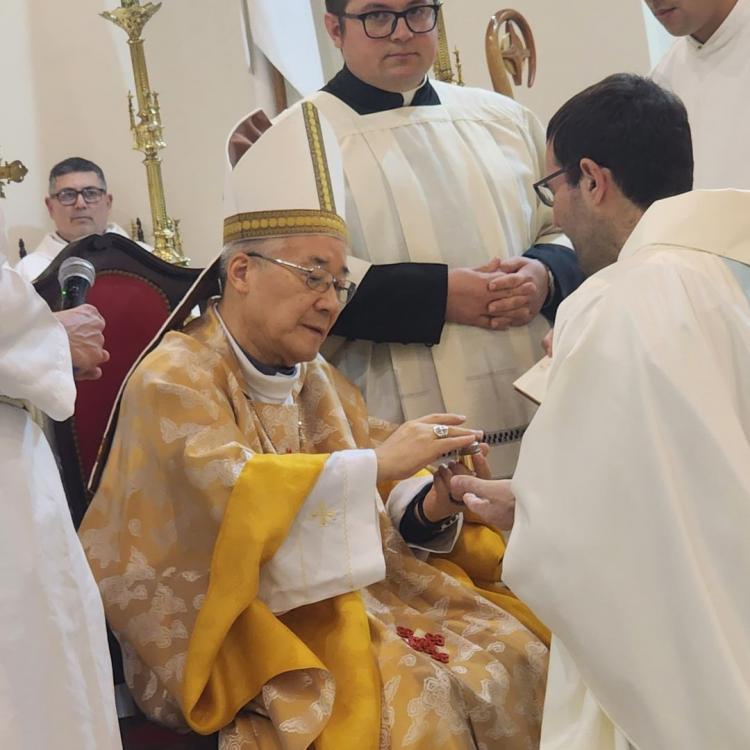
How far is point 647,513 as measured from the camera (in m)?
1.93

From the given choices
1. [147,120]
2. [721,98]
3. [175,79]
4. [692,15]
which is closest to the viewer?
[692,15]

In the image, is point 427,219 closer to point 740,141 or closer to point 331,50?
point 740,141

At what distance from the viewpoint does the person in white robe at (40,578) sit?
1.97 meters

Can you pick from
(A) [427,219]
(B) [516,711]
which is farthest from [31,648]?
(A) [427,219]

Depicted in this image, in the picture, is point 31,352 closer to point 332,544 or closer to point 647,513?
point 332,544

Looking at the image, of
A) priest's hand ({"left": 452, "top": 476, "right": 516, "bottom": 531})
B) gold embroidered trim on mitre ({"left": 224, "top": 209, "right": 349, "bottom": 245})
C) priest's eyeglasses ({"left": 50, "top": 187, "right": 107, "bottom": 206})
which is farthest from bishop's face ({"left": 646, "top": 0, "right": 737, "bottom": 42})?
priest's eyeglasses ({"left": 50, "top": 187, "right": 107, "bottom": 206})

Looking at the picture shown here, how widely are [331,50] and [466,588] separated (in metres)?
5.64

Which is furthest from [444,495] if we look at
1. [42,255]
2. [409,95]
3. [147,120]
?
[42,255]

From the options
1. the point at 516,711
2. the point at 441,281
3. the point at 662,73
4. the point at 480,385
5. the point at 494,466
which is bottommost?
the point at 516,711

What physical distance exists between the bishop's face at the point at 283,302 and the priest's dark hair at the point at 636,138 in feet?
2.00

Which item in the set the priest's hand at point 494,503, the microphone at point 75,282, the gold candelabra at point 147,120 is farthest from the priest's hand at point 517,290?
the gold candelabra at point 147,120

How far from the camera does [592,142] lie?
7.95 feet

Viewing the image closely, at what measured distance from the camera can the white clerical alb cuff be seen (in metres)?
2.40

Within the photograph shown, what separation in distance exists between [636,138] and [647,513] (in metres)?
0.84
